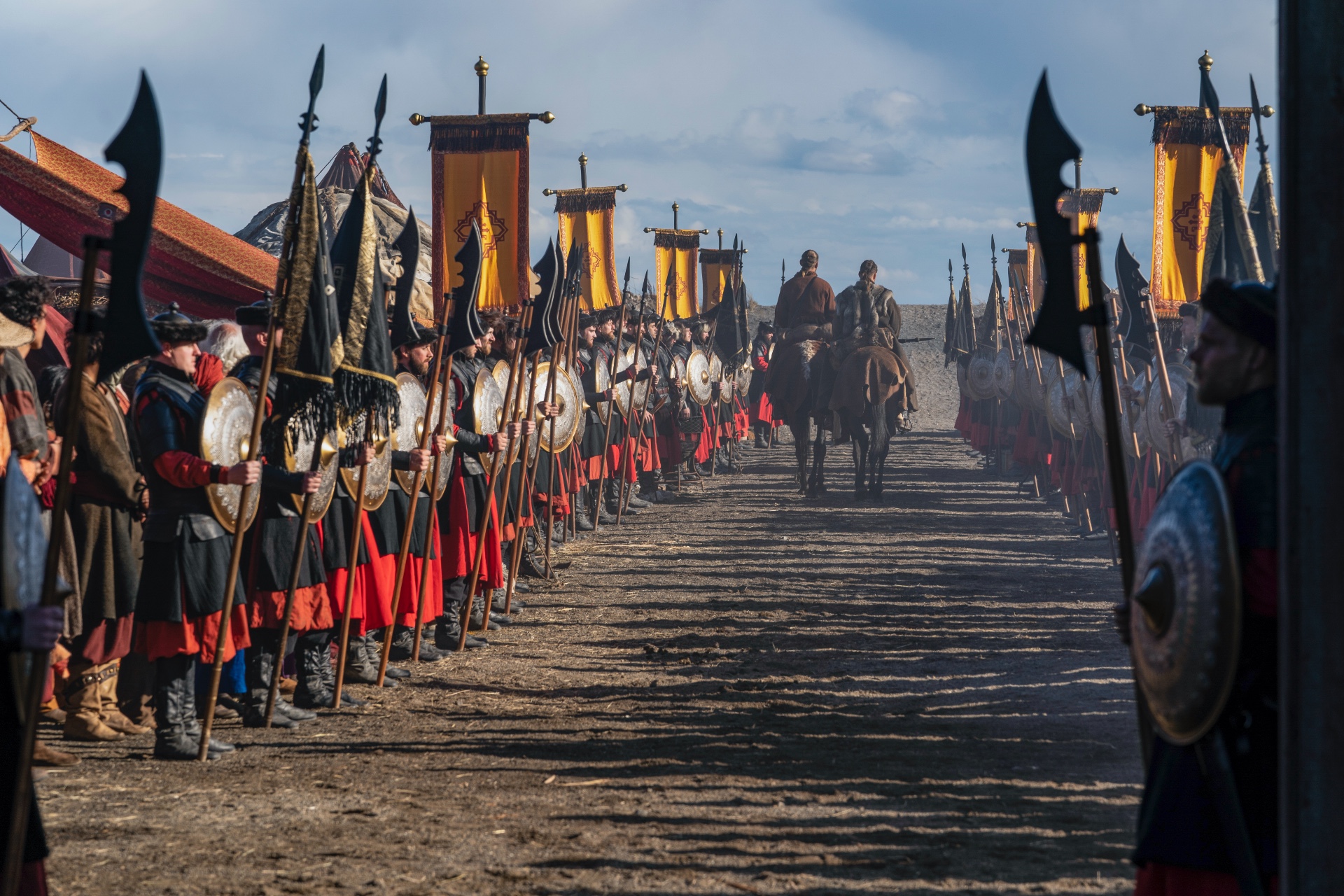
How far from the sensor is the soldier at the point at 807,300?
15758mm

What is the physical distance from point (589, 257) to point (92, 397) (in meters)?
10.9

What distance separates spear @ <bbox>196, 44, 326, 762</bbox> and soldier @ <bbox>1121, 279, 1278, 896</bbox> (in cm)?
353

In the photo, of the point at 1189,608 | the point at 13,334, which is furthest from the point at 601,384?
the point at 1189,608

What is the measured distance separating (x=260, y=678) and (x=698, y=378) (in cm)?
1148

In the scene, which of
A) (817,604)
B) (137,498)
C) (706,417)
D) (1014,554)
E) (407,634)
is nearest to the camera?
(137,498)

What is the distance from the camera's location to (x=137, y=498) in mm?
5414

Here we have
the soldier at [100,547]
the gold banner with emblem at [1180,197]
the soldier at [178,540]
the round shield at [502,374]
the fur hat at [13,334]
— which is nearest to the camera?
the fur hat at [13,334]

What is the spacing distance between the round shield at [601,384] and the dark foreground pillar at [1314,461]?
35.8 feet

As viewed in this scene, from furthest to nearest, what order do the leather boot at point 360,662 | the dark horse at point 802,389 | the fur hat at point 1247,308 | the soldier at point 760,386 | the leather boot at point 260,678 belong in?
1. the soldier at point 760,386
2. the dark horse at point 802,389
3. the leather boot at point 360,662
4. the leather boot at point 260,678
5. the fur hat at point 1247,308

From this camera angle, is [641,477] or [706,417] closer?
[641,477]

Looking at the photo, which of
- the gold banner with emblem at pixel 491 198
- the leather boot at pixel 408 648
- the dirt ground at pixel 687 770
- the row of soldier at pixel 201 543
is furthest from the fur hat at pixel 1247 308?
the gold banner with emblem at pixel 491 198

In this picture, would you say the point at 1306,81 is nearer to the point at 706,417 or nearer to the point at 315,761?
the point at 315,761

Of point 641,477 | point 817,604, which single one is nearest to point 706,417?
point 641,477

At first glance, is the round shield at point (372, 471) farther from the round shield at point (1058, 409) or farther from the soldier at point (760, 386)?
the soldier at point (760, 386)
